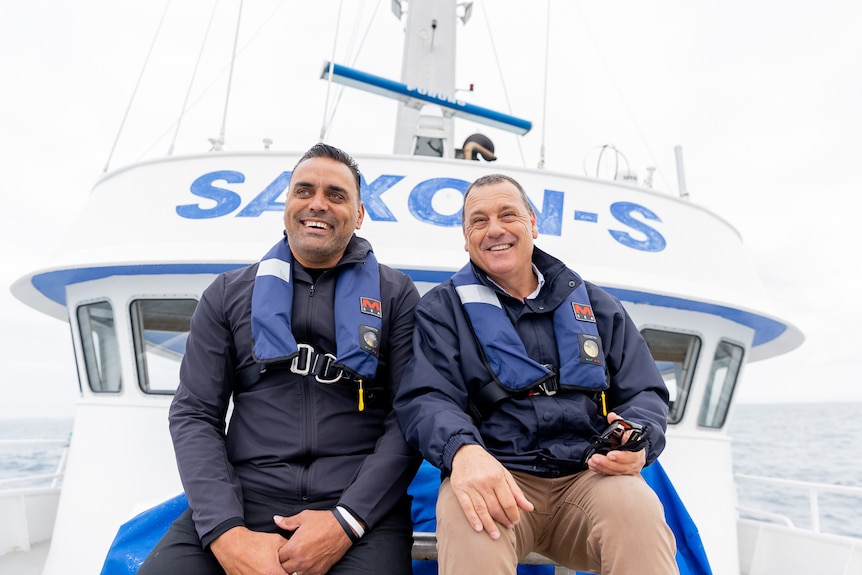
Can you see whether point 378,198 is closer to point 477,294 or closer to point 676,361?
point 477,294

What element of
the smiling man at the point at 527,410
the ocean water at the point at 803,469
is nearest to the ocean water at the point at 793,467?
the ocean water at the point at 803,469

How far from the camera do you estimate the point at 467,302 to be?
7.41 ft

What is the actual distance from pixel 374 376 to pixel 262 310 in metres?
0.47

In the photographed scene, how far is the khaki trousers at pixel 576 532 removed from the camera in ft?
5.52

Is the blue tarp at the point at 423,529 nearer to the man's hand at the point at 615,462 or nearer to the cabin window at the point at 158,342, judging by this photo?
the man's hand at the point at 615,462

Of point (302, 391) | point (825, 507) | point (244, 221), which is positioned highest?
point (244, 221)

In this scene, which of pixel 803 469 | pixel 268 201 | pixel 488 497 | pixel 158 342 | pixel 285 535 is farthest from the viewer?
pixel 803 469

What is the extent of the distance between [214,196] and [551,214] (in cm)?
236

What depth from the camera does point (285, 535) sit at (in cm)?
202

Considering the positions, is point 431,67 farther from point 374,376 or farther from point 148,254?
point 374,376

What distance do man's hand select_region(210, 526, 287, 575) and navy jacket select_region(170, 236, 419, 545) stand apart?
0.13 ft

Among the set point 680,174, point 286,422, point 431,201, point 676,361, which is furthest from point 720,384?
point 286,422

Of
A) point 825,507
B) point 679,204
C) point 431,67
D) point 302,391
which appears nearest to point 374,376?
point 302,391

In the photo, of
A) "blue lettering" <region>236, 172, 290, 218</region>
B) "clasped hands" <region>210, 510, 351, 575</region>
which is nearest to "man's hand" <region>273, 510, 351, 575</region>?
"clasped hands" <region>210, 510, 351, 575</region>
